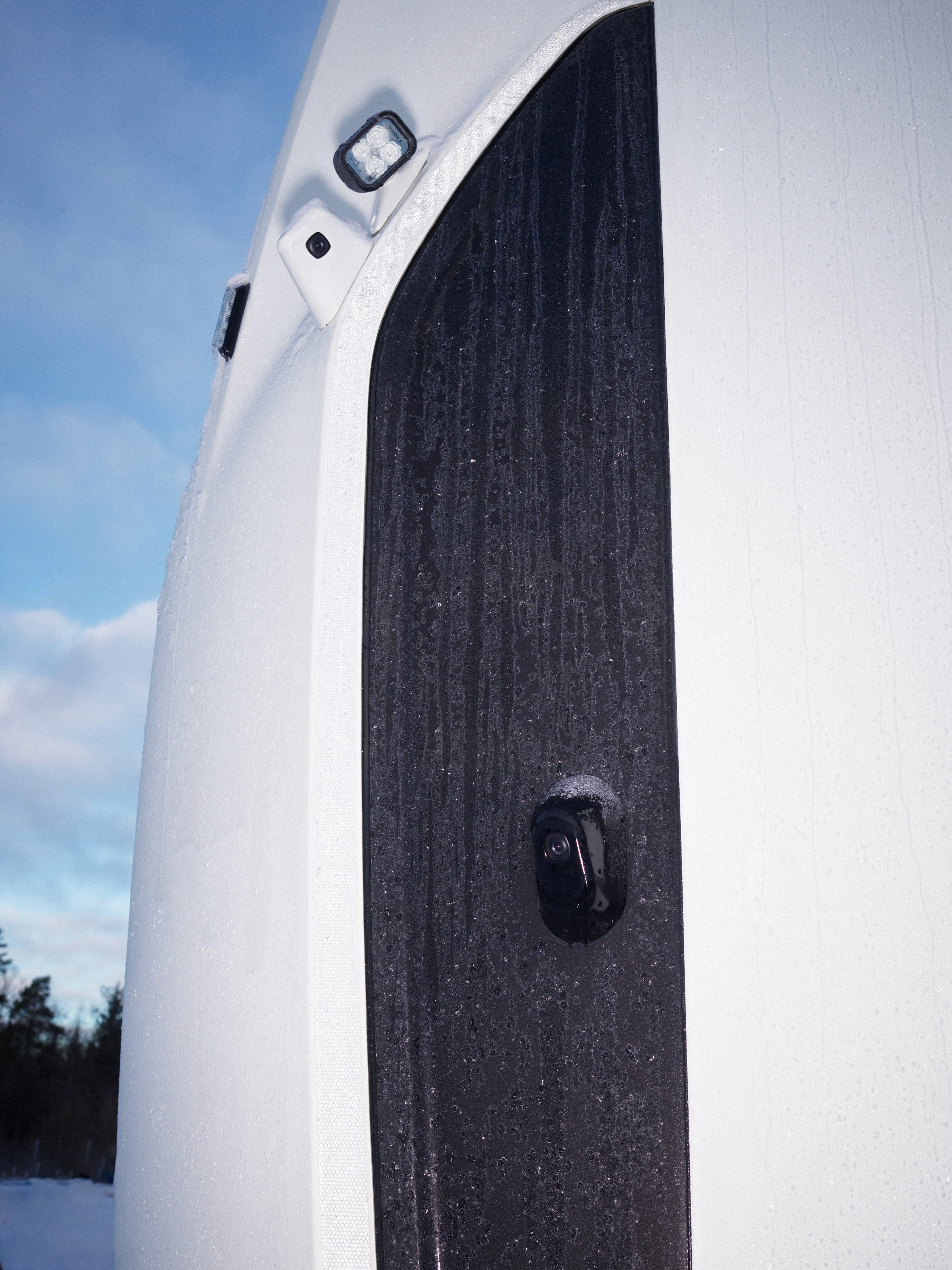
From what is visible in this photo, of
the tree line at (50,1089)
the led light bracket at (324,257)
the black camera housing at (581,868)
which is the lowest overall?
the tree line at (50,1089)

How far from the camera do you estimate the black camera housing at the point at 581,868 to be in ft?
2.63

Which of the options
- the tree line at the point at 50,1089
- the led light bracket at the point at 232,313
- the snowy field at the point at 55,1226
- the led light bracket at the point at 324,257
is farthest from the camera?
the tree line at the point at 50,1089

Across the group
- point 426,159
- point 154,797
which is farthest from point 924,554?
point 154,797

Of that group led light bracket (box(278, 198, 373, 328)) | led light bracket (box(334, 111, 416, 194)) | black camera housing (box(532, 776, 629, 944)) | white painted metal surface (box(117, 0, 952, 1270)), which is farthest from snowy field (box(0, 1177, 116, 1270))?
led light bracket (box(334, 111, 416, 194))

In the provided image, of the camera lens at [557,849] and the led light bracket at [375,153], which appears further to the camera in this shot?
the led light bracket at [375,153]

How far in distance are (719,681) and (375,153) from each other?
2.32 feet

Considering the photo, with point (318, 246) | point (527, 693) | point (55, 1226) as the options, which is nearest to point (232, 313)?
point (318, 246)

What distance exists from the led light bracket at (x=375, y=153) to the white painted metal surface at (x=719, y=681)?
37 mm

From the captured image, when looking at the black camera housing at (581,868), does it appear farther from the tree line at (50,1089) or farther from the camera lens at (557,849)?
the tree line at (50,1089)

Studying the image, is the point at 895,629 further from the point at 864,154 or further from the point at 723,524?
the point at 864,154

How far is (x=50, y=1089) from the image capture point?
3775 centimetres

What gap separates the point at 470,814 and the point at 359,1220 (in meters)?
0.34

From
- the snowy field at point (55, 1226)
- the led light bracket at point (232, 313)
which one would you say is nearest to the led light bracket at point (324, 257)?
the led light bracket at point (232, 313)

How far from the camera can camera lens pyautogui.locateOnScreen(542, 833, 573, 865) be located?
806mm
